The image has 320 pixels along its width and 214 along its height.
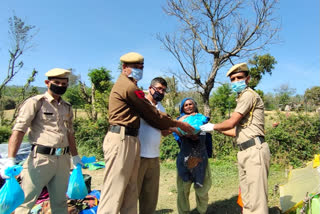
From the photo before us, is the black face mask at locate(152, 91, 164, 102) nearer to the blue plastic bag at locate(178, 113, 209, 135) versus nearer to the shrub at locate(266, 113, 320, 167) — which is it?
the blue plastic bag at locate(178, 113, 209, 135)

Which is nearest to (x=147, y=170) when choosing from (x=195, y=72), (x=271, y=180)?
(x=271, y=180)

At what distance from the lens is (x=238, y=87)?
9.52 feet

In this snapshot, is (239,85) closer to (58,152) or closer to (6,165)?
(58,152)

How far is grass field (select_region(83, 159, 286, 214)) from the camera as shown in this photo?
3875 mm

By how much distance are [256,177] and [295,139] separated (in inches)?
199

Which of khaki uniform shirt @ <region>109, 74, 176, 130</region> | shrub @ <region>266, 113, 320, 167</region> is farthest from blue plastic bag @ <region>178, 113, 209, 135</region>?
shrub @ <region>266, 113, 320, 167</region>

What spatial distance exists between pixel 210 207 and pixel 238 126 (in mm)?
1860

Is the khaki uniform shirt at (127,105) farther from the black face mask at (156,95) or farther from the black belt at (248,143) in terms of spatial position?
the black belt at (248,143)

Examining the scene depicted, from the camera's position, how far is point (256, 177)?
262cm

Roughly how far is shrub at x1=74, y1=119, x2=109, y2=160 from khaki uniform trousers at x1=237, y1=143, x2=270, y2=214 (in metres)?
6.55

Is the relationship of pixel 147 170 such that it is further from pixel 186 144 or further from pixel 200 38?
pixel 200 38

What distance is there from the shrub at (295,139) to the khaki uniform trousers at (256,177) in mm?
4585

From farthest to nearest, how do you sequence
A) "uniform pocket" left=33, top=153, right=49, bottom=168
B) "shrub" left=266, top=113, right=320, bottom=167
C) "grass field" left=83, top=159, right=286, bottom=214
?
"shrub" left=266, top=113, right=320, bottom=167 < "grass field" left=83, top=159, right=286, bottom=214 < "uniform pocket" left=33, top=153, right=49, bottom=168

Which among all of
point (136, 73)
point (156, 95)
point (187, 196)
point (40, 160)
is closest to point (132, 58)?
point (136, 73)
